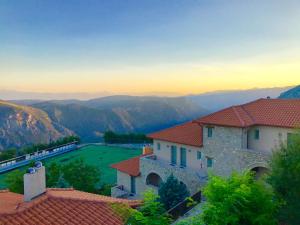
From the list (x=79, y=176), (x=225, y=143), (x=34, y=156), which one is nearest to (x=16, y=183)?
(x=79, y=176)

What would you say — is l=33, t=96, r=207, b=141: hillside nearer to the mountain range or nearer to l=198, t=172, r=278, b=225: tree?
the mountain range

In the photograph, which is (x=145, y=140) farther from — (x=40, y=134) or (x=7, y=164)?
(x=40, y=134)

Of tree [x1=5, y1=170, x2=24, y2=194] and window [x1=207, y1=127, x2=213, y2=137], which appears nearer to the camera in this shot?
window [x1=207, y1=127, x2=213, y2=137]

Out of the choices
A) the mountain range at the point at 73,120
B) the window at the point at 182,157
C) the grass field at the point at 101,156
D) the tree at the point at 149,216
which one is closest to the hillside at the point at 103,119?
the mountain range at the point at 73,120

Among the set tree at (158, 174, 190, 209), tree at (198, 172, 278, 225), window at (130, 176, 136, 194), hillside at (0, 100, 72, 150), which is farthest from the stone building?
hillside at (0, 100, 72, 150)

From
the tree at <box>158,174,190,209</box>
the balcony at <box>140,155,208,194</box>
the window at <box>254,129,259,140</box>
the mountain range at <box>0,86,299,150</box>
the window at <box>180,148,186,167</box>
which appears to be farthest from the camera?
the mountain range at <box>0,86,299,150</box>
